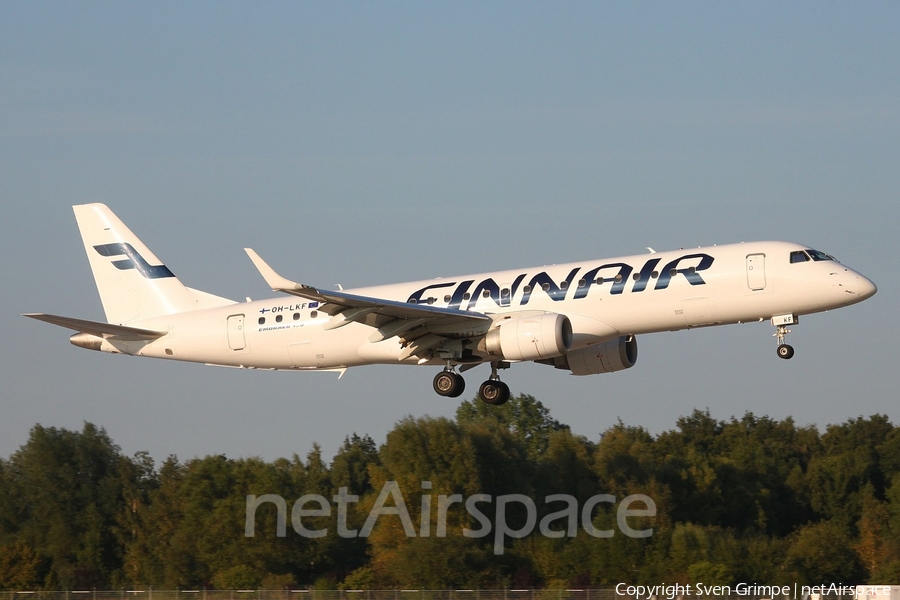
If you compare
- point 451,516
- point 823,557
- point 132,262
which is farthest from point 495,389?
point 823,557

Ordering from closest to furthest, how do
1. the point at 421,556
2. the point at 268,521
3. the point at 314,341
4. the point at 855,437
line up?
the point at 314,341 → the point at 421,556 → the point at 268,521 → the point at 855,437

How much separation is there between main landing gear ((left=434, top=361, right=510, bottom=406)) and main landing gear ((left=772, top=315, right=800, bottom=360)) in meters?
9.26

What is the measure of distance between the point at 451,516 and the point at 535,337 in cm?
2499

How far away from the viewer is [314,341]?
147 feet

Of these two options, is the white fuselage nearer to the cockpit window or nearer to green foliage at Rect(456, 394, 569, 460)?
the cockpit window

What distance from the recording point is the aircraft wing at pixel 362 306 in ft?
124

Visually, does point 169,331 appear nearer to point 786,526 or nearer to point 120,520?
point 120,520

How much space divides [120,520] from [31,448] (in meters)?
10.8

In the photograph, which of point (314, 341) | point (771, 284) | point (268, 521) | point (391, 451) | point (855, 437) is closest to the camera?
point (771, 284)

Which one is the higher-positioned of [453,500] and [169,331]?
[169,331]

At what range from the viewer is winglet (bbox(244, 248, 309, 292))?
37.4 metres

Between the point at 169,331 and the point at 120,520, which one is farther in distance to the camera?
the point at 120,520

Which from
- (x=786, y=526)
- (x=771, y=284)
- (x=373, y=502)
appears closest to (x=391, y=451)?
(x=373, y=502)

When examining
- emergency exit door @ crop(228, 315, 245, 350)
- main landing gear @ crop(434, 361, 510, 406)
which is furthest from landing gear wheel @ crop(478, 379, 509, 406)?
emergency exit door @ crop(228, 315, 245, 350)
